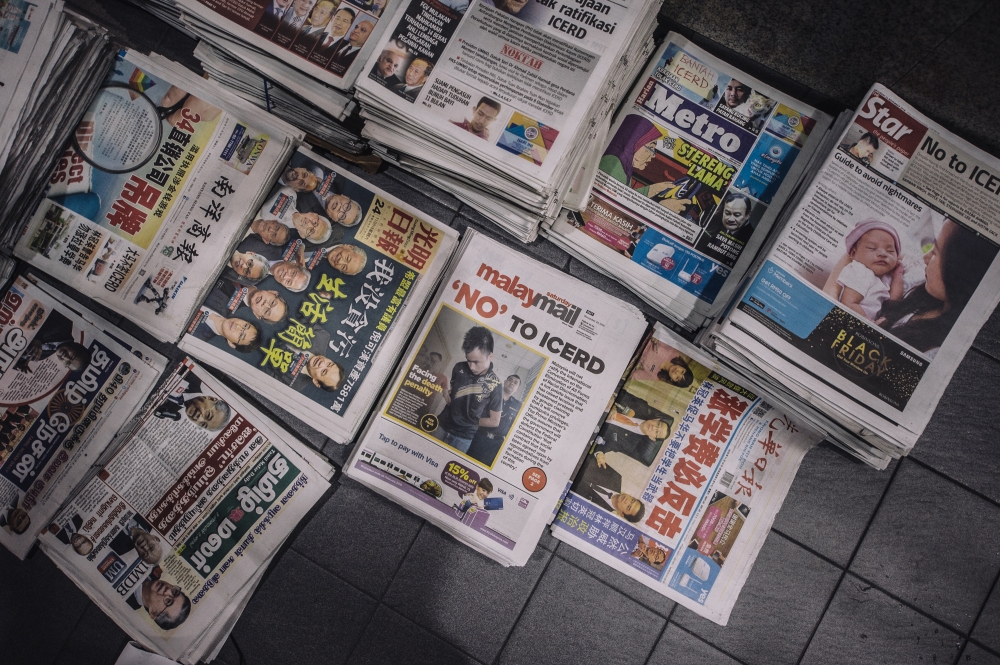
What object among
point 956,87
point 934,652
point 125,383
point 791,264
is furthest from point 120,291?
point 934,652

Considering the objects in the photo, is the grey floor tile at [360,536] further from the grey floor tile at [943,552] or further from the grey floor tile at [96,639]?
the grey floor tile at [943,552]

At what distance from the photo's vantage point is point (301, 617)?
0.93 m

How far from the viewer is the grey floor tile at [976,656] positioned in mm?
896

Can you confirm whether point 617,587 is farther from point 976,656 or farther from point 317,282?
point 317,282

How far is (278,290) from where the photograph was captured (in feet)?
2.89

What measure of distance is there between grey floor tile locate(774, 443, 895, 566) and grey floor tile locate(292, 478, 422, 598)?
0.64 m

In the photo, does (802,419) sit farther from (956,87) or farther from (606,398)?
(956,87)

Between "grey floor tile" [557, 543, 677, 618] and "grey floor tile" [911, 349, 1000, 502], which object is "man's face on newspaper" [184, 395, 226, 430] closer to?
"grey floor tile" [557, 543, 677, 618]

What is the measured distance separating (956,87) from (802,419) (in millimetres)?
524

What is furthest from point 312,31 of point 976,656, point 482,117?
point 976,656

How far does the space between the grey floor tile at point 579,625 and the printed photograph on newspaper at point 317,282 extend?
0.46 m

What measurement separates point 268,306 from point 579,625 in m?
0.74

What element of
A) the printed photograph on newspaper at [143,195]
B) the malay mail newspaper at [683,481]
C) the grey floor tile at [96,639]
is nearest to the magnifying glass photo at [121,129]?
the printed photograph on newspaper at [143,195]

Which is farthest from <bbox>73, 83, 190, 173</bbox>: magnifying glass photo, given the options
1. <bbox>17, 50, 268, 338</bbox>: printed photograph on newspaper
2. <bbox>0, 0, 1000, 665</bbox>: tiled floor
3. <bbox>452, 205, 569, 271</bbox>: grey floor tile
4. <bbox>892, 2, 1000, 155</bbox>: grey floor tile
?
<bbox>892, 2, 1000, 155</bbox>: grey floor tile
